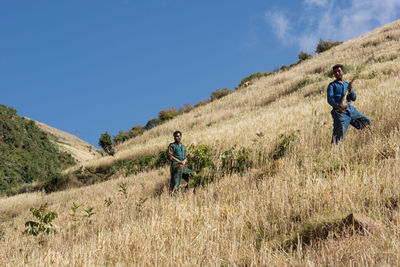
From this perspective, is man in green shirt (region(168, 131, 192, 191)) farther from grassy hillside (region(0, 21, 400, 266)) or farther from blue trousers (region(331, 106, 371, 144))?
blue trousers (region(331, 106, 371, 144))

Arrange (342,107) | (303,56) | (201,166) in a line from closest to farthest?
(342,107)
(201,166)
(303,56)

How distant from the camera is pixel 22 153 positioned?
44188mm

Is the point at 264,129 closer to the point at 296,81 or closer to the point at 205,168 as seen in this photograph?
the point at 205,168

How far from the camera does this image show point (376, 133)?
7.09 metres

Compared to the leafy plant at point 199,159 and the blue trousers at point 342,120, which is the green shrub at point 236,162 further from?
the blue trousers at point 342,120

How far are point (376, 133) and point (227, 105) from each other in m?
21.5

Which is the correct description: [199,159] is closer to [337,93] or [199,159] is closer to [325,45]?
[337,93]

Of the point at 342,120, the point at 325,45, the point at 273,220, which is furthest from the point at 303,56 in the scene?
the point at 273,220

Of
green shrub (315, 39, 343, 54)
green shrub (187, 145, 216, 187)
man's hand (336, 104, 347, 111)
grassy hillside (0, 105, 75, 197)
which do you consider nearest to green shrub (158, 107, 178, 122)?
grassy hillside (0, 105, 75, 197)

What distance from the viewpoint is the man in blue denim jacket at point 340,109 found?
21.9 ft

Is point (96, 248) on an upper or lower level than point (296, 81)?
lower

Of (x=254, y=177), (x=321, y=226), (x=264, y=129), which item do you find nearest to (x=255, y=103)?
(x=264, y=129)

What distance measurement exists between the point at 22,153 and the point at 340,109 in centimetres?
4659

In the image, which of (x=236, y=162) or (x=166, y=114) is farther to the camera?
(x=166, y=114)
